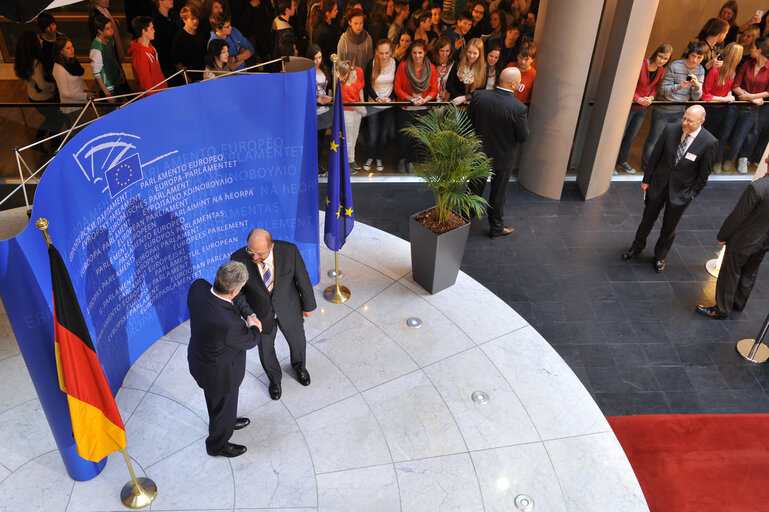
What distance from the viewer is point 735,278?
282 inches

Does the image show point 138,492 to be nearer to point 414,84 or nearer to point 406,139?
point 406,139

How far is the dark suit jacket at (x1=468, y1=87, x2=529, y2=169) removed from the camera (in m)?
7.75

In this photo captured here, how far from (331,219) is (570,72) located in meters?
4.29

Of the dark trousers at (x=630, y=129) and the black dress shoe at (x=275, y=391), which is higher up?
the dark trousers at (x=630, y=129)

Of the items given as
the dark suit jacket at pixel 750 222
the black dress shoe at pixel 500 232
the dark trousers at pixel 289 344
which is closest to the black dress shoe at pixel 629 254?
the dark suit jacket at pixel 750 222

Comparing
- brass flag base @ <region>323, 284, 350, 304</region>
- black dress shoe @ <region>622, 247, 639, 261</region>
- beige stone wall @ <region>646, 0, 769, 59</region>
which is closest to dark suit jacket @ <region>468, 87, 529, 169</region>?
black dress shoe @ <region>622, 247, 639, 261</region>

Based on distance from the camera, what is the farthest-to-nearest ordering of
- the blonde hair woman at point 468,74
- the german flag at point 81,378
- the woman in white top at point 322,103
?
the blonde hair woman at point 468,74, the woman in white top at point 322,103, the german flag at point 81,378

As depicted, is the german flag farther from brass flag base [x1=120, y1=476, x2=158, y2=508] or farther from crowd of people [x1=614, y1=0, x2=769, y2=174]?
crowd of people [x1=614, y1=0, x2=769, y2=174]

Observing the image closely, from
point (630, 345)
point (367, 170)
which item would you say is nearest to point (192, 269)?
point (367, 170)

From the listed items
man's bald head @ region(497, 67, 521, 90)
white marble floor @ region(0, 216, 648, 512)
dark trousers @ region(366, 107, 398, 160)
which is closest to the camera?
white marble floor @ region(0, 216, 648, 512)

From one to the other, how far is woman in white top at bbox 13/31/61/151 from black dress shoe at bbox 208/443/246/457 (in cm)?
579

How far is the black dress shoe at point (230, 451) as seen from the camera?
5.15m

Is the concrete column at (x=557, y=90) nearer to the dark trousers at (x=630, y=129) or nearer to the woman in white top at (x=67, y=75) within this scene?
the dark trousers at (x=630, y=129)

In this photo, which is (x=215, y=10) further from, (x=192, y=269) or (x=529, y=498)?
(x=529, y=498)
